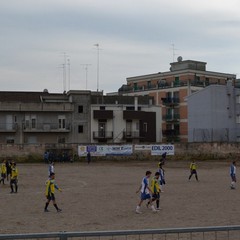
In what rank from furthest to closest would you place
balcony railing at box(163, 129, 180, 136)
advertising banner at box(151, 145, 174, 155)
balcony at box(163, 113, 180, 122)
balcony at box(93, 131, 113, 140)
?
1. balcony at box(163, 113, 180, 122)
2. balcony railing at box(163, 129, 180, 136)
3. balcony at box(93, 131, 113, 140)
4. advertising banner at box(151, 145, 174, 155)

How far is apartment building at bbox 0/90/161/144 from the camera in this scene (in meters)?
65.9

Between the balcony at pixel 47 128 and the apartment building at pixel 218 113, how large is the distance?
16978 mm

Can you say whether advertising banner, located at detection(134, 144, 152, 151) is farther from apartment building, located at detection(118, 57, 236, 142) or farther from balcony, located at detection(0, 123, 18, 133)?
apartment building, located at detection(118, 57, 236, 142)

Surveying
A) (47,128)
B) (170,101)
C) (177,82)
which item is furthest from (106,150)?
(177,82)

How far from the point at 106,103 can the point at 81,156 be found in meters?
18.1

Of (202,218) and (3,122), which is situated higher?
(3,122)

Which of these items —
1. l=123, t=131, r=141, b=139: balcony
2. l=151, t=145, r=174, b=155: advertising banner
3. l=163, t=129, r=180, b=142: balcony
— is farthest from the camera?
l=163, t=129, r=180, b=142: balcony

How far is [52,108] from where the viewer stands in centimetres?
6688

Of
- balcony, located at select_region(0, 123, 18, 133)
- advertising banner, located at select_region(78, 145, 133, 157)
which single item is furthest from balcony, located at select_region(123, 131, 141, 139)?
balcony, located at select_region(0, 123, 18, 133)

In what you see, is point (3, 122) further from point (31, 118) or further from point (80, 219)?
point (80, 219)

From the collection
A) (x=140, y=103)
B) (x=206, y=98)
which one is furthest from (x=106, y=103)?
(x=206, y=98)

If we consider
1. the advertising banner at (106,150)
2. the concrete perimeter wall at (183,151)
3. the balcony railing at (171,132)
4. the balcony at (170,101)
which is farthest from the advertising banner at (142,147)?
the balcony at (170,101)

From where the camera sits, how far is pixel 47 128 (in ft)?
218

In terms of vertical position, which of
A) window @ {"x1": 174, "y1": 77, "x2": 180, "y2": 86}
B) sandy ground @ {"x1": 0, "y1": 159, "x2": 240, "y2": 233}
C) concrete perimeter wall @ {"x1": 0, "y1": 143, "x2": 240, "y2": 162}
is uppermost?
window @ {"x1": 174, "y1": 77, "x2": 180, "y2": 86}
